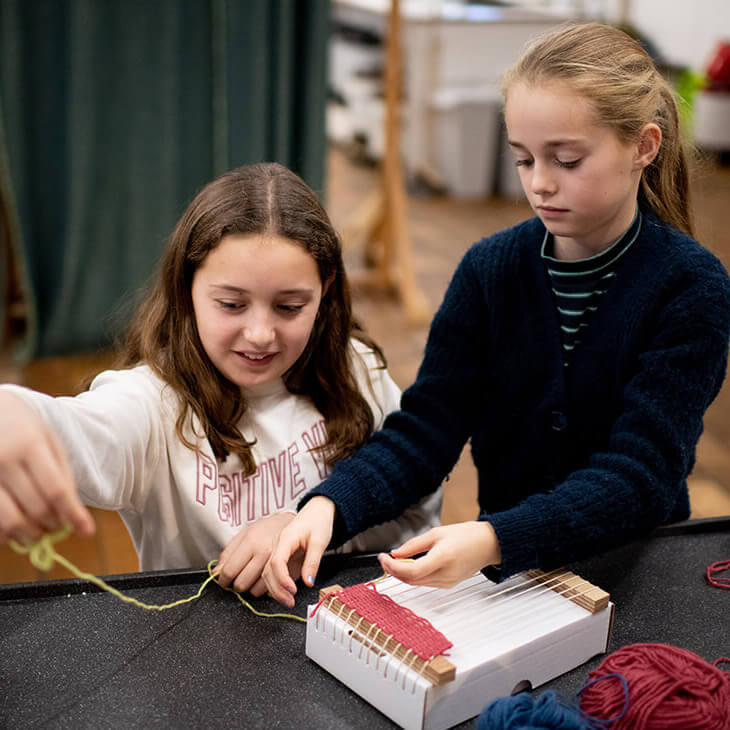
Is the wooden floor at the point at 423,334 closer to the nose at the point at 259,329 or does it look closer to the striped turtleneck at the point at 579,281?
the striped turtleneck at the point at 579,281

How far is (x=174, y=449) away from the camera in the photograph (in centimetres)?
103

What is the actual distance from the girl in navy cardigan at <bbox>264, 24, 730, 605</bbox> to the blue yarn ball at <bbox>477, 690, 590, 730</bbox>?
148 millimetres

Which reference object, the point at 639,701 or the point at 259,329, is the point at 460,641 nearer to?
the point at 639,701

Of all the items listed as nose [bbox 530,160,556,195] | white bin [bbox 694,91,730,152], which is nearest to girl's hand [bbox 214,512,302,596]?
nose [bbox 530,160,556,195]

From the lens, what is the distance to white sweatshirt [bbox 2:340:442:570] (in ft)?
3.02

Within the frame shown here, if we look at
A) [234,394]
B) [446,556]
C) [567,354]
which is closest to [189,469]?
[234,394]

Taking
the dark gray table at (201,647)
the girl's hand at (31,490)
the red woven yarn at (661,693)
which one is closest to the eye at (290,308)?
the dark gray table at (201,647)

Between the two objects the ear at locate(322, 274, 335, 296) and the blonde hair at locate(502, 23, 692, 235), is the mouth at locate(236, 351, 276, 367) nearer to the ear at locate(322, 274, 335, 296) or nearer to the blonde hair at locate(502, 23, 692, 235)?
the ear at locate(322, 274, 335, 296)

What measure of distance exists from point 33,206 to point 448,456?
2.29 meters

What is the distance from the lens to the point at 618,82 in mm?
917

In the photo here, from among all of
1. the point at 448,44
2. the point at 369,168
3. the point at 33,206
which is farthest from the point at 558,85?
the point at 369,168

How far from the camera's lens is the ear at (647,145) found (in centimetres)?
95

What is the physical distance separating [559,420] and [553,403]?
0.07 feet

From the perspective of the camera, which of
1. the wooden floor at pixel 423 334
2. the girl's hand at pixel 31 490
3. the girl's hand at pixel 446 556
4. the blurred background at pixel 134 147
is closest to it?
the girl's hand at pixel 31 490
